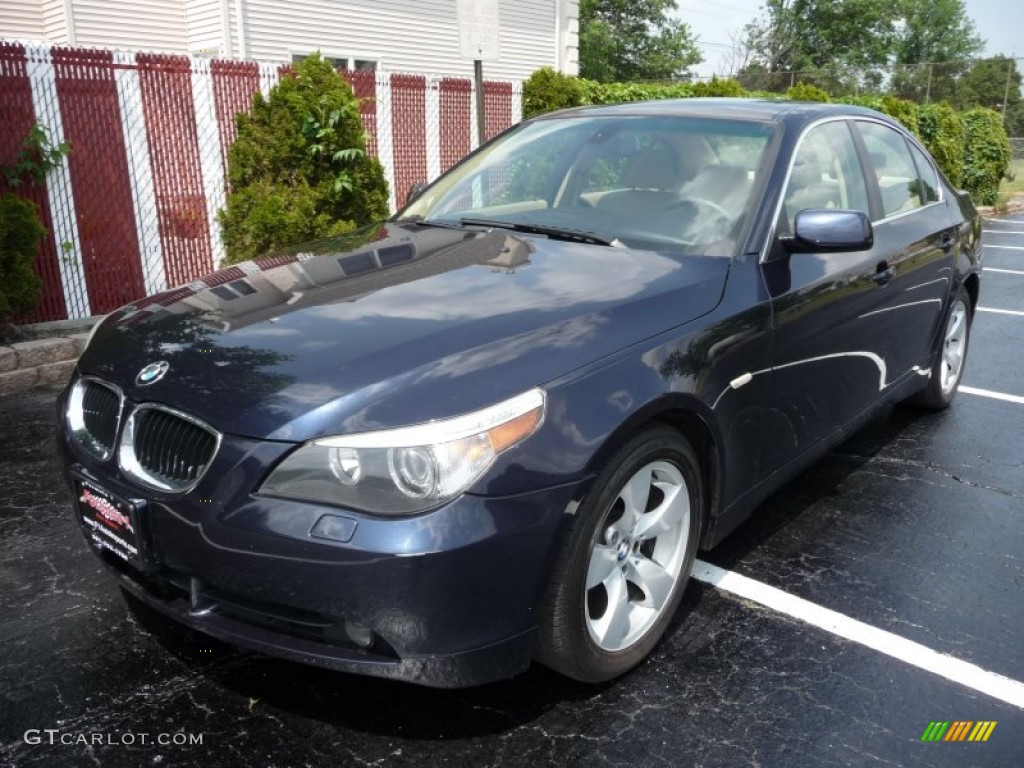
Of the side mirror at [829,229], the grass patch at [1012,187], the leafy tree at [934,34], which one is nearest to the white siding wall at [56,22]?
the side mirror at [829,229]

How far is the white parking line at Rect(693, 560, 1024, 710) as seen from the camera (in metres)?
2.72

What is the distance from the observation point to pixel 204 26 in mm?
16297

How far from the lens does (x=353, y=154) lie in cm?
716

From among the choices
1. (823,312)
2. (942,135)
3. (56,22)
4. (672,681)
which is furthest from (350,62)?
(672,681)

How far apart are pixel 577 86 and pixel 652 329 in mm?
10003

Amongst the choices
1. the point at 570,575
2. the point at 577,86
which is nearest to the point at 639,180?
the point at 570,575

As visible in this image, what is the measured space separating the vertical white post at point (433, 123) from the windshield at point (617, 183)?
20.1 feet

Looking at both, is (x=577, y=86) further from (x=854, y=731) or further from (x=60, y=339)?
(x=854, y=731)

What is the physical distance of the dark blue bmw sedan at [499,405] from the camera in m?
2.10

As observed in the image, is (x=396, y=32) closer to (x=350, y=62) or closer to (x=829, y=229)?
(x=350, y=62)

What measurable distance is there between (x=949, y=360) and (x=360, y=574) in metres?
4.40

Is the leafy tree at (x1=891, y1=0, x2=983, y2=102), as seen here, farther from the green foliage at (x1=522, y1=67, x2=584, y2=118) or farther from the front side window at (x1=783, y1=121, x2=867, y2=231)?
the front side window at (x1=783, y1=121, x2=867, y2=231)

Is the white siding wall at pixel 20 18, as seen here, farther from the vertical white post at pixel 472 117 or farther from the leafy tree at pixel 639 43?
the leafy tree at pixel 639 43

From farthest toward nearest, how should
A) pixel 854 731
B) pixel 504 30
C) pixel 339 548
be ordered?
pixel 504 30, pixel 854 731, pixel 339 548
